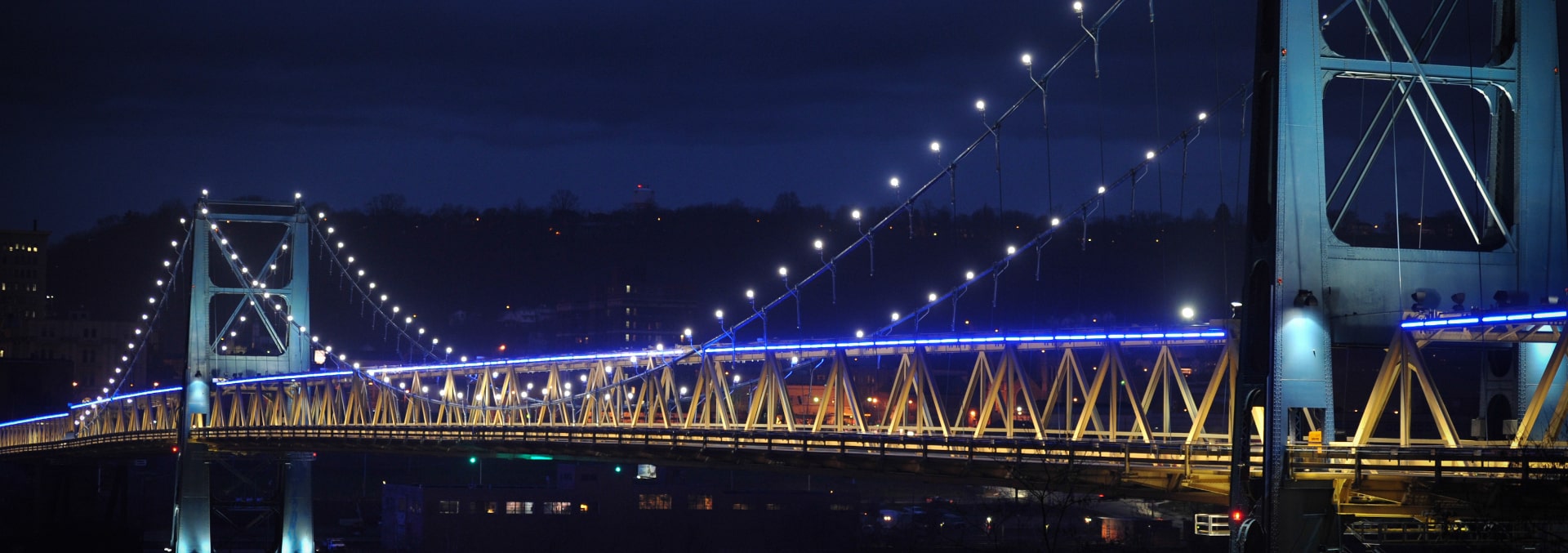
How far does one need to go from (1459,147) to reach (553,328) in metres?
129

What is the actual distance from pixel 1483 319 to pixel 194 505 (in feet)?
215

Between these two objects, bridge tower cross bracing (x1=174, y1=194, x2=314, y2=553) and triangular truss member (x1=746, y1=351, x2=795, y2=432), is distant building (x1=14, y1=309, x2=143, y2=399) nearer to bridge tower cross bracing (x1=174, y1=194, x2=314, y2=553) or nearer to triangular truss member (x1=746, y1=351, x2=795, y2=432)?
bridge tower cross bracing (x1=174, y1=194, x2=314, y2=553)

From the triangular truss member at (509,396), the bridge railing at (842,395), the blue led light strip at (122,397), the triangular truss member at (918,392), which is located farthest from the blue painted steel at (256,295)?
the triangular truss member at (918,392)

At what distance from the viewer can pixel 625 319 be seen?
14875 centimetres

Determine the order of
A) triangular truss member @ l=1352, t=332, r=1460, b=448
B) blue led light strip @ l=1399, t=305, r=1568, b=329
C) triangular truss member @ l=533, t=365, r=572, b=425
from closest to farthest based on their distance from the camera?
1. blue led light strip @ l=1399, t=305, r=1568, b=329
2. triangular truss member @ l=1352, t=332, r=1460, b=448
3. triangular truss member @ l=533, t=365, r=572, b=425

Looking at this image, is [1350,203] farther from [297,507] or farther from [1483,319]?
[297,507]

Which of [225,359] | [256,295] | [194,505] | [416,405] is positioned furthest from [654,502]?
[194,505]

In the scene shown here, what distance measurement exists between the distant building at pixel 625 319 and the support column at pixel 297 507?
54.0 m

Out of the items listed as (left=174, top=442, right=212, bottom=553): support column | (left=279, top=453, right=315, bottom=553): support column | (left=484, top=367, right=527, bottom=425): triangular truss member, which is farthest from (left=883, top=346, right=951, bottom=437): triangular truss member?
(left=174, top=442, right=212, bottom=553): support column

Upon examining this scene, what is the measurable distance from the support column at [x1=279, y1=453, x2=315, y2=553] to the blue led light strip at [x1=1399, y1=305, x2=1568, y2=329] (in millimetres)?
60326

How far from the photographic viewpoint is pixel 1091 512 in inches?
4279

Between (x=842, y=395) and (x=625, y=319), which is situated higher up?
(x=625, y=319)

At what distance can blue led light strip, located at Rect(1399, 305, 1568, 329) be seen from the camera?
1152 inches

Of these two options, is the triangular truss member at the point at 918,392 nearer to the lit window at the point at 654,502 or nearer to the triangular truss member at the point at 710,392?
the triangular truss member at the point at 710,392
